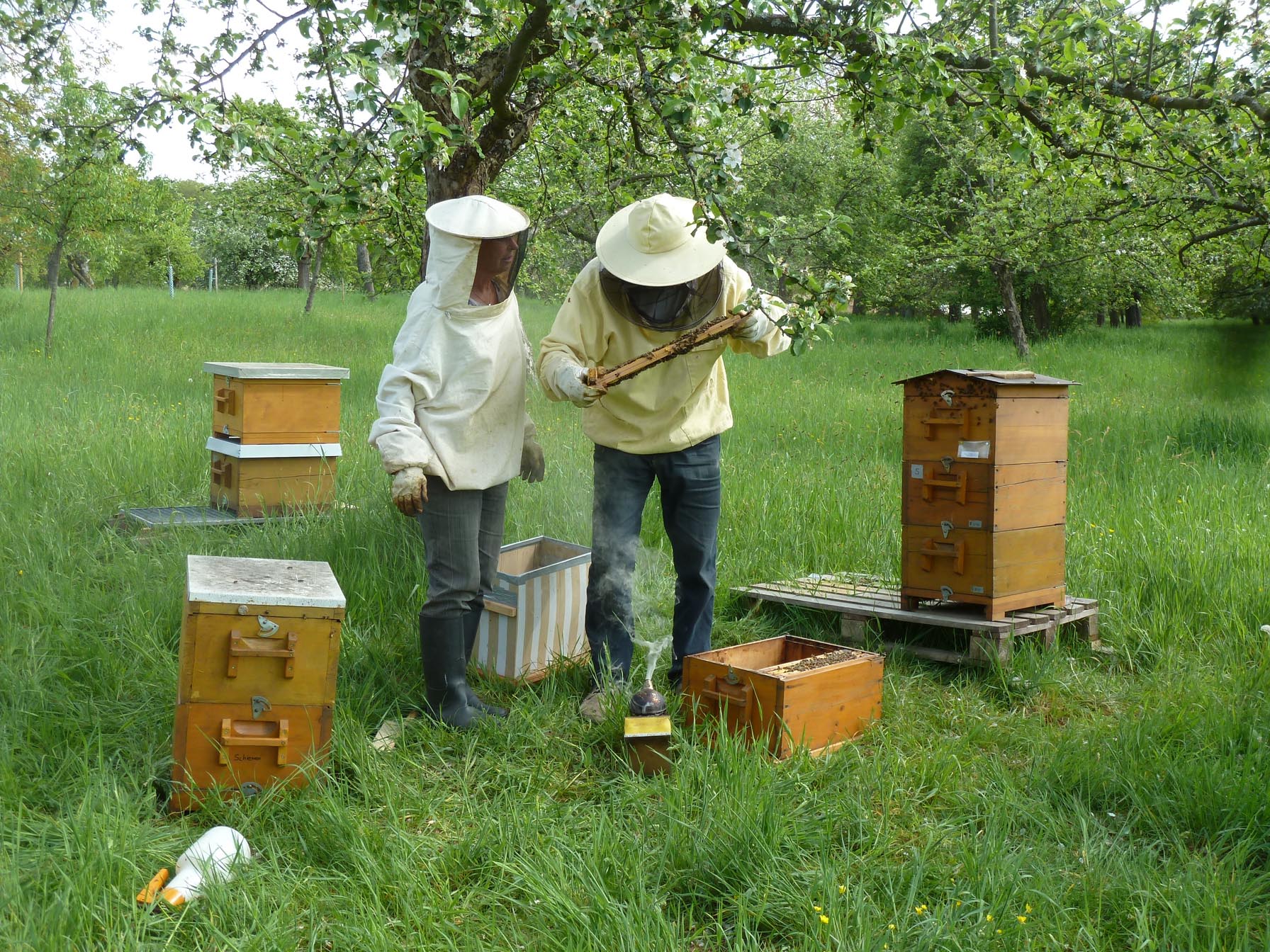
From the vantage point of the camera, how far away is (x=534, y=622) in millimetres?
3859

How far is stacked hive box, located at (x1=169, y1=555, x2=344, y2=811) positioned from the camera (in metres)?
2.82

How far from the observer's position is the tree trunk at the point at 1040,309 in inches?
763

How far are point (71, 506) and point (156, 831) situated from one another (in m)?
3.38

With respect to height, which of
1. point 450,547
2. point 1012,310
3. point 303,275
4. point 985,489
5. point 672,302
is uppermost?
point 303,275

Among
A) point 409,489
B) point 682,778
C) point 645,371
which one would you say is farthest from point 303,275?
point 682,778

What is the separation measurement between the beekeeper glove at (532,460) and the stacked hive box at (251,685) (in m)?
1.04

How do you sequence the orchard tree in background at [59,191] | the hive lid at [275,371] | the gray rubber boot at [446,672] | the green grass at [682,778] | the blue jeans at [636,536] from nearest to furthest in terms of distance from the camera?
the green grass at [682,778], the gray rubber boot at [446,672], the blue jeans at [636,536], the hive lid at [275,371], the orchard tree in background at [59,191]

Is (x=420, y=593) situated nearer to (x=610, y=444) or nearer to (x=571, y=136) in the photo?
(x=610, y=444)

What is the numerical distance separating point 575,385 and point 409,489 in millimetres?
619

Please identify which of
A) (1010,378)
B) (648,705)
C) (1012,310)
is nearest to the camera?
(648,705)

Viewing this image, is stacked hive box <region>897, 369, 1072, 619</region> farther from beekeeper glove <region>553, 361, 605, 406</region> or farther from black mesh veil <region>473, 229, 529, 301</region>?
black mesh veil <region>473, 229, 529, 301</region>

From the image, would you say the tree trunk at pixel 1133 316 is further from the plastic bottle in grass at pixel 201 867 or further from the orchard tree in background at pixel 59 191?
the plastic bottle in grass at pixel 201 867

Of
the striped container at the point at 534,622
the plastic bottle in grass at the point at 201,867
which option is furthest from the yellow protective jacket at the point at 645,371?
the plastic bottle in grass at the point at 201,867

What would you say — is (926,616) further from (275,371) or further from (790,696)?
(275,371)
